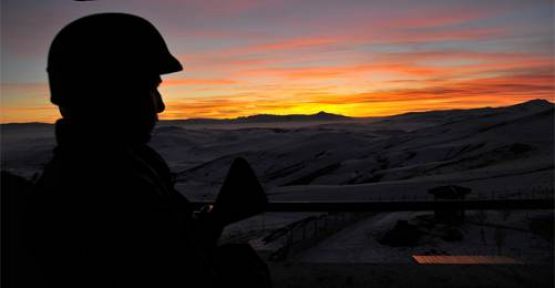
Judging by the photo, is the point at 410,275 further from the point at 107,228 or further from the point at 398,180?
the point at 398,180

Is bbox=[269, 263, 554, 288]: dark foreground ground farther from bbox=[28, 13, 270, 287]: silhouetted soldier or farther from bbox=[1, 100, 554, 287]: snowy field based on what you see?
bbox=[28, 13, 270, 287]: silhouetted soldier

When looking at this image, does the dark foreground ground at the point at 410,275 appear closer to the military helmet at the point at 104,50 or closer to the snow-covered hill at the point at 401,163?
the military helmet at the point at 104,50

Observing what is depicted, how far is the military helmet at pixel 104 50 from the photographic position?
3.60 feet

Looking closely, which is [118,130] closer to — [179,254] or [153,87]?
[153,87]

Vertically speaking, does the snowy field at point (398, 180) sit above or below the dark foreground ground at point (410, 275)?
below

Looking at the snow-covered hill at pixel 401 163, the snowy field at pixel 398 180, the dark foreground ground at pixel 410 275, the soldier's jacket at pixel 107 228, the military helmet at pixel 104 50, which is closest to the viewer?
the soldier's jacket at pixel 107 228

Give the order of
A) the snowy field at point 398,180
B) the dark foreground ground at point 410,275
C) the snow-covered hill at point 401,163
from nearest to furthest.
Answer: the dark foreground ground at point 410,275, the snowy field at point 398,180, the snow-covered hill at point 401,163

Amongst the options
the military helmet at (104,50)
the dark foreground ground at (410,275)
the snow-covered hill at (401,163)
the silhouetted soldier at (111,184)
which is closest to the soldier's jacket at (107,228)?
the silhouetted soldier at (111,184)

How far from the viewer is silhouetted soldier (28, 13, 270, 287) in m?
0.92

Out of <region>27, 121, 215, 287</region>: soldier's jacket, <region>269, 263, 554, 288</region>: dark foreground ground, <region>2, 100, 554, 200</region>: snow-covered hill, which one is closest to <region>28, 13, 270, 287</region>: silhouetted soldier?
<region>27, 121, 215, 287</region>: soldier's jacket

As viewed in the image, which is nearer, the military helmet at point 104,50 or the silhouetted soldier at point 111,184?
the silhouetted soldier at point 111,184

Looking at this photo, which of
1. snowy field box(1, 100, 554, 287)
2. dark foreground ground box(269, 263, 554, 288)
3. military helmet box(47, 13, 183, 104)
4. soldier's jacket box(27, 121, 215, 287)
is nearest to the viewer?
soldier's jacket box(27, 121, 215, 287)

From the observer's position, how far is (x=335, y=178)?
57.2m

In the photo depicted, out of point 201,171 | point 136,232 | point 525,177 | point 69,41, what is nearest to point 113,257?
point 136,232
